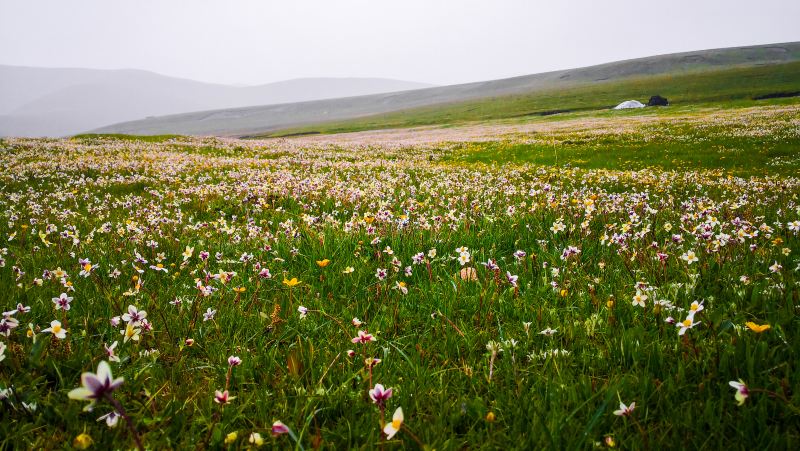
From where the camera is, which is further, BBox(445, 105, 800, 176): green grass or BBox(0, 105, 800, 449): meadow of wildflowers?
BBox(445, 105, 800, 176): green grass

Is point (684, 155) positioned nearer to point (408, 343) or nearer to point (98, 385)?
point (408, 343)

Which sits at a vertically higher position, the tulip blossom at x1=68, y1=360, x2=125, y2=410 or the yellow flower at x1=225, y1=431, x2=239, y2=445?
the tulip blossom at x1=68, y1=360, x2=125, y2=410

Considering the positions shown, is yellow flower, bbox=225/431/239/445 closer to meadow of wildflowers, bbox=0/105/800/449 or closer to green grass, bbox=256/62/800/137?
meadow of wildflowers, bbox=0/105/800/449

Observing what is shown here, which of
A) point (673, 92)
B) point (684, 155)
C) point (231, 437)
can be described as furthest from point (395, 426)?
point (673, 92)

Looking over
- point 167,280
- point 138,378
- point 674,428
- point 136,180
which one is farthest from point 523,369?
point 136,180

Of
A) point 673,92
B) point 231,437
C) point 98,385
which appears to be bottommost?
point 231,437

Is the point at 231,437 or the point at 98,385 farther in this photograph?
the point at 231,437

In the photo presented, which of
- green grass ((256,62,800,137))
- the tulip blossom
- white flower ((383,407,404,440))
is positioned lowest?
white flower ((383,407,404,440))

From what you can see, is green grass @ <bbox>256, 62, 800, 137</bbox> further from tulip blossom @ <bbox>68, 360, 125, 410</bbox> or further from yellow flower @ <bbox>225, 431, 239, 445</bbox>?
tulip blossom @ <bbox>68, 360, 125, 410</bbox>

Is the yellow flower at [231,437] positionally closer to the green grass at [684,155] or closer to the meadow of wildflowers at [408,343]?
the meadow of wildflowers at [408,343]

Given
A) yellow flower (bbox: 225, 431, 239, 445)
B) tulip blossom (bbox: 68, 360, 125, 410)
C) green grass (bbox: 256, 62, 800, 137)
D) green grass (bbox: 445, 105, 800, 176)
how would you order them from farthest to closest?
green grass (bbox: 256, 62, 800, 137) < green grass (bbox: 445, 105, 800, 176) < yellow flower (bbox: 225, 431, 239, 445) < tulip blossom (bbox: 68, 360, 125, 410)

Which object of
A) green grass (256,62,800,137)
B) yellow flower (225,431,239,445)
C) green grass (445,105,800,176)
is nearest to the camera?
yellow flower (225,431,239,445)

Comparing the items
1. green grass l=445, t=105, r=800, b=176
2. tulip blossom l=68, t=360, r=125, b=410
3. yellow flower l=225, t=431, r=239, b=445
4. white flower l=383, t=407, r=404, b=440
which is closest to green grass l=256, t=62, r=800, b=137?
green grass l=445, t=105, r=800, b=176

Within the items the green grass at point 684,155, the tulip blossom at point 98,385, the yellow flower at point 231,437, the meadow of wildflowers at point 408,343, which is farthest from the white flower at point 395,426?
the green grass at point 684,155
